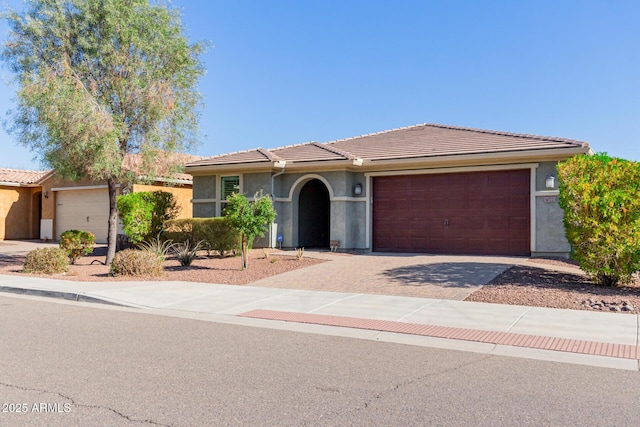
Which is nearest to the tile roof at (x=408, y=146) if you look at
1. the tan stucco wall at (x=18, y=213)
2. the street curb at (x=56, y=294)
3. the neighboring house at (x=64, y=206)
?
the neighboring house at (x=64, y=206)

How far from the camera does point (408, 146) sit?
20156mm

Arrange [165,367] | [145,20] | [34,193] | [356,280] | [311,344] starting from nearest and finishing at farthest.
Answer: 1. [165,367]
2. [311,344]
3. [356,280]
4. [145,20]
5. [34,193]

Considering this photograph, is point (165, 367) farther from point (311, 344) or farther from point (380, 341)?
point (380, 341)

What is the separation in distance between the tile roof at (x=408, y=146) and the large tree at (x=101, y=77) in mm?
4208

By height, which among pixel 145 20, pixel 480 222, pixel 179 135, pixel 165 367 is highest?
pixel 145 20

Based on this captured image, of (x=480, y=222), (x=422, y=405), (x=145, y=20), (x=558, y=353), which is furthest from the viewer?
(x=480, y=222)

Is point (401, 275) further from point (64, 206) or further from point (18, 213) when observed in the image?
point (18, 213)

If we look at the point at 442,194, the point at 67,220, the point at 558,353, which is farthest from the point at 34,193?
the point at 558,353

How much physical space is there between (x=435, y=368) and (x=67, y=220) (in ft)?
90.4

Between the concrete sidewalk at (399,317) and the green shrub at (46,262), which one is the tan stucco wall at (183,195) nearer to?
the green shrub at (46,262)

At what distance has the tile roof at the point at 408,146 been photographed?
1745 centimetres

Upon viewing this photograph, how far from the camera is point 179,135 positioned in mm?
18016

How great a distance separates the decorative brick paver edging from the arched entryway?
1194 centimetres

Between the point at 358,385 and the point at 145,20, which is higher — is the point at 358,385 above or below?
below
